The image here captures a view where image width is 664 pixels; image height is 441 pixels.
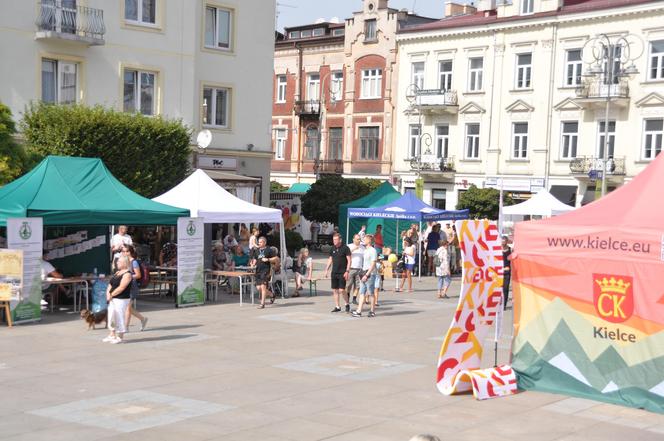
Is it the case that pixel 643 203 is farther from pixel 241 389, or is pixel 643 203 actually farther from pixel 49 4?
pixel 49 4

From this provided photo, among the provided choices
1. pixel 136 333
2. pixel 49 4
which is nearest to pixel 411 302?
pixel 136 333

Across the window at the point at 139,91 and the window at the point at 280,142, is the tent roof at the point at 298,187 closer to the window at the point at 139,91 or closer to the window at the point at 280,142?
the window at the point at 280,142

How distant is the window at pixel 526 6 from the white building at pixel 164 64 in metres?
17.3

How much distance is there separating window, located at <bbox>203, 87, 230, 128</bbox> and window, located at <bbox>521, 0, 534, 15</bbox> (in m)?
20.0

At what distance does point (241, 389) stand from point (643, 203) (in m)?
5.88

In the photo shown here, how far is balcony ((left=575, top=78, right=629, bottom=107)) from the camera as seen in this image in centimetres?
4241

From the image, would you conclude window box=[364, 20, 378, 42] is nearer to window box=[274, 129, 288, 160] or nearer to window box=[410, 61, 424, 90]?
window box=[410, 61, 424, 90]

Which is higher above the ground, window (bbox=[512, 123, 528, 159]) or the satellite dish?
window (bbox=[512, 123, 528, 159])

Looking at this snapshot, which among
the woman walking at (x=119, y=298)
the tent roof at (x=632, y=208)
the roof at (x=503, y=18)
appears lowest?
the woman walking at (x=119, y=298)

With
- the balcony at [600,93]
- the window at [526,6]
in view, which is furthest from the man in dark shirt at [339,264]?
the window at [526,6]

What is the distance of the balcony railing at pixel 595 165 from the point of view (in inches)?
1678

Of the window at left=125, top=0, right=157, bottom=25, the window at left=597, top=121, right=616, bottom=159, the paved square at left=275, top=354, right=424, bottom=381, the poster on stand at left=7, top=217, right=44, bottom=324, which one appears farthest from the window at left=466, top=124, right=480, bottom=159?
the paved square at left=275, top=354, right=424, bottom=381

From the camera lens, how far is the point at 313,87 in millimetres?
56344

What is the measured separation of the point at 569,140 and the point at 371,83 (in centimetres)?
1313
